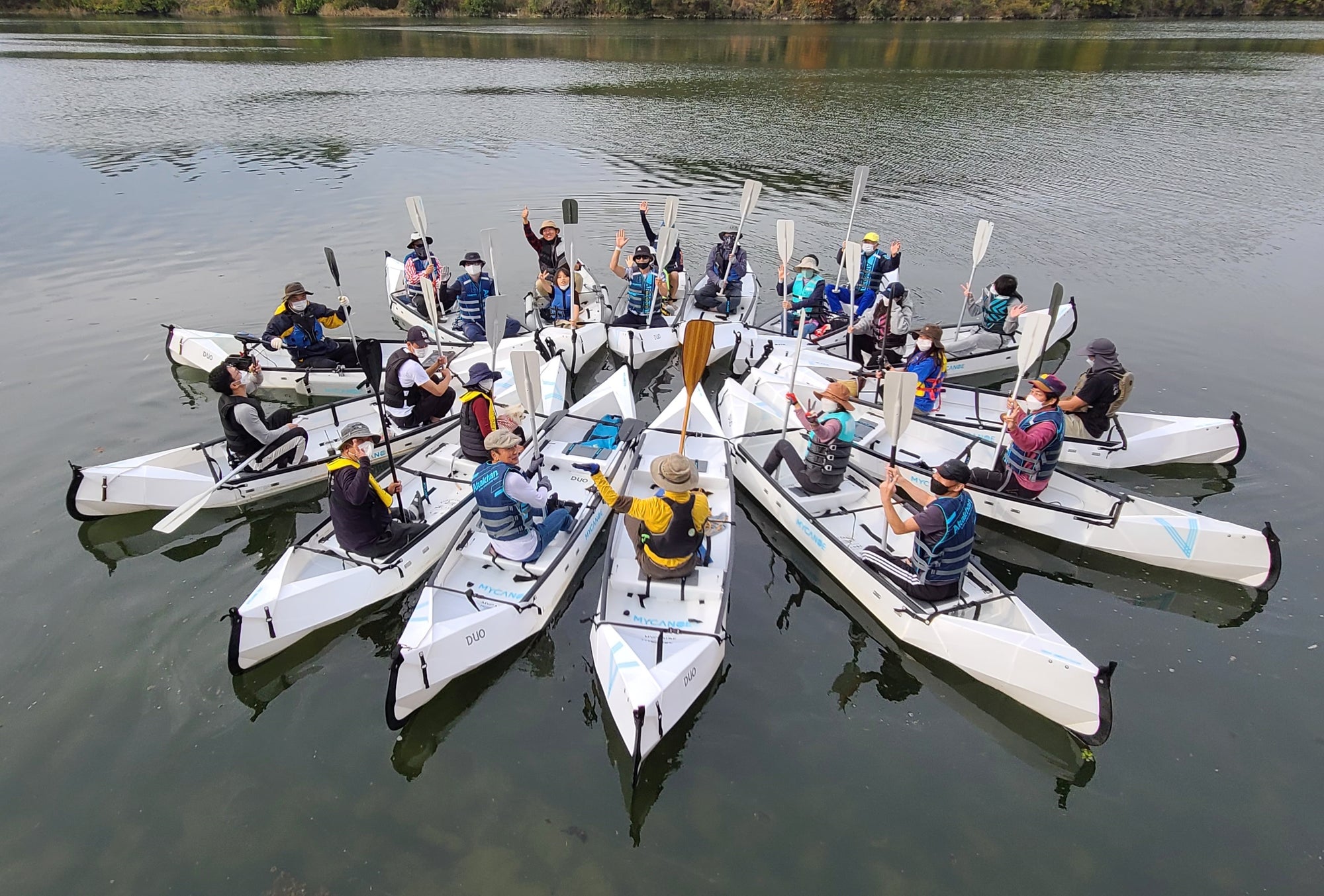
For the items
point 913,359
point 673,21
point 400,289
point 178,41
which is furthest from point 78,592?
point 673,21

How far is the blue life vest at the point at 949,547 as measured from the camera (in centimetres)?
675

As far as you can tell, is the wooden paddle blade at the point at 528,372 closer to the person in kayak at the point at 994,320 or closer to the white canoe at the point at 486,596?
the white canoe at the point at 486,596

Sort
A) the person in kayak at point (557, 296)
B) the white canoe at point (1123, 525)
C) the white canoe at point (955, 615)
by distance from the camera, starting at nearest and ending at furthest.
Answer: the white canoe at point (955, 615)
the white canoe at point (1123, 525)
the person in kayak at point (557, 296)

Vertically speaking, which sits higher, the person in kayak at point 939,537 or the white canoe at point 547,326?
the person in kayak at point 939,537

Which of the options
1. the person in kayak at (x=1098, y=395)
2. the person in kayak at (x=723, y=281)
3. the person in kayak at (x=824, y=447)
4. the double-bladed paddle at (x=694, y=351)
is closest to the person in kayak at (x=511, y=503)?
the double-bladed paddle at (x=694, y=351)

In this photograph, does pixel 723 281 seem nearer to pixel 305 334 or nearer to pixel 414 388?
pixel 414 388

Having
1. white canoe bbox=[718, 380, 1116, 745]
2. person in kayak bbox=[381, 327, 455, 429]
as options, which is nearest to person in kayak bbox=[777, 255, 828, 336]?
white canoe bbox=[718, 380, 1116, 745]

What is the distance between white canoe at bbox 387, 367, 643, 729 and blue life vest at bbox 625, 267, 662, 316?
16.7 ft

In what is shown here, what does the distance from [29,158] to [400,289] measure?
851 inches

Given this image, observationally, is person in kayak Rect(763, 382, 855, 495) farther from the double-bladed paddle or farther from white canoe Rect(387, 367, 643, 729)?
white canoe Rect(387, 367, 643, 729)

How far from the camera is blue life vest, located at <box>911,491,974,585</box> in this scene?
22.1ft

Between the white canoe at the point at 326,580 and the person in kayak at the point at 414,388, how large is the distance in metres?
1.79

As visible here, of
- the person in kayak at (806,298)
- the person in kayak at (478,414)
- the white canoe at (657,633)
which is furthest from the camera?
the person in kayak at (806,298)

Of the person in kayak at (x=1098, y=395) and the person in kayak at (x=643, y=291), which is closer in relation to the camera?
the person in kayak at (x=1098, y=395)
